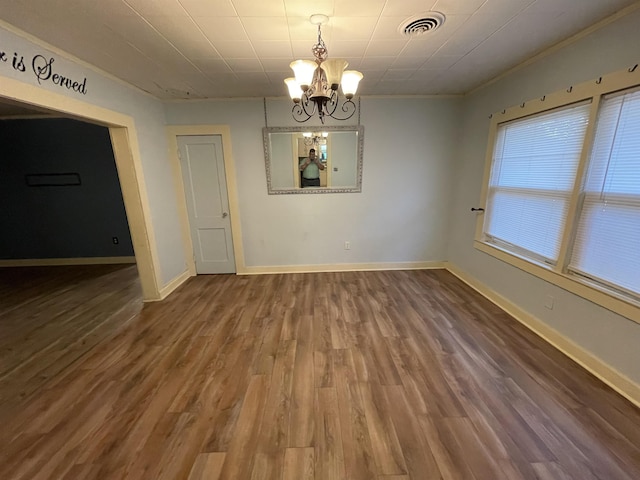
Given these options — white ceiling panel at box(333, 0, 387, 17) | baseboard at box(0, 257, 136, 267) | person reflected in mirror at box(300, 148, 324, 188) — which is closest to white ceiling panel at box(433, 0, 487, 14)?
white ceiling panel at box(333, 0, 387, 17)

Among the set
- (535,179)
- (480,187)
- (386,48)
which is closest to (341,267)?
(480,187)

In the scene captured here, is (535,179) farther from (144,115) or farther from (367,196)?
(144,115)

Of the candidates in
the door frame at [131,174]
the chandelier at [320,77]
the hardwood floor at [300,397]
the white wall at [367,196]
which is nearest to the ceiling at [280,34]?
the chandelier at [320,77]

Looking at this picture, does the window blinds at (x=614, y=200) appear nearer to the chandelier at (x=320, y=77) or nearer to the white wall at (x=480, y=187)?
the white wall at (x=480, y=187)

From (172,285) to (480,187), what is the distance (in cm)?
423

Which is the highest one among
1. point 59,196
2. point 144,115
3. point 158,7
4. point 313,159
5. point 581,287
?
point 158,7

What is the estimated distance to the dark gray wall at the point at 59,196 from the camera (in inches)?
171

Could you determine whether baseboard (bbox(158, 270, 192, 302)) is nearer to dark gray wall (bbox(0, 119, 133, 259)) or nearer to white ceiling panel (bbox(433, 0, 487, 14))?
dark gray wall (bbox(0, 119, 133, 259))

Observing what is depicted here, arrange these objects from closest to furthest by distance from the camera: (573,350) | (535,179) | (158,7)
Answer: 1. (158,7)
2. (573,350)
3. (535,179)

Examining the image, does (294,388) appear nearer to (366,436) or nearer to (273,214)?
(366,436)

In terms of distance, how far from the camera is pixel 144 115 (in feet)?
10.4

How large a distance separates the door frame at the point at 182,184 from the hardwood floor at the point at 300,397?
3.51 ft

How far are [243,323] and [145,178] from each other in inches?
81.0

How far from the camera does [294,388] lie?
6.22 ft
